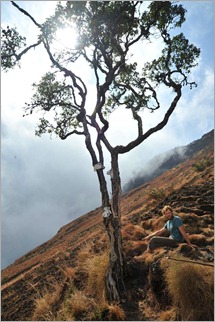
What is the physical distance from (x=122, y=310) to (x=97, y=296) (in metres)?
1.10

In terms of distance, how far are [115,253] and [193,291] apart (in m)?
2.96

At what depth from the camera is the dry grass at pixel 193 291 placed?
262 inches

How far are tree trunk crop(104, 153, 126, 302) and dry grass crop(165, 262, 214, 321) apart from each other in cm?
207

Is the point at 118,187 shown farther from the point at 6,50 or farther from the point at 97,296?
the point at 6,50

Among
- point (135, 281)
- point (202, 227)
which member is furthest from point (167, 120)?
point (135, 281)

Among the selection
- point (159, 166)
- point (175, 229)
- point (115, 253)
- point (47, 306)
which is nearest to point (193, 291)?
point (175, 229)

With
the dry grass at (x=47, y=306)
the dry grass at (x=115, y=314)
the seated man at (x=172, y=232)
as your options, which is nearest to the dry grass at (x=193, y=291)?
the dry grass at (x=115, y=314)

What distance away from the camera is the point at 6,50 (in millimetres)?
12070

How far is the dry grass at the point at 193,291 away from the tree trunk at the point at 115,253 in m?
2.07

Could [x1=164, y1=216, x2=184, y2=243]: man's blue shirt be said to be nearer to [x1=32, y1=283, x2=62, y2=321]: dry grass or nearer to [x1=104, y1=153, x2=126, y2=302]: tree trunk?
[x1=104, y1=153, x2=126, y2=302]: tree trunk

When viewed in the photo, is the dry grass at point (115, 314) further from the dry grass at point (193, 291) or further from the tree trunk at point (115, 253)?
the dry grass at point (193, 291)

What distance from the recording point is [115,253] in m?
9.23

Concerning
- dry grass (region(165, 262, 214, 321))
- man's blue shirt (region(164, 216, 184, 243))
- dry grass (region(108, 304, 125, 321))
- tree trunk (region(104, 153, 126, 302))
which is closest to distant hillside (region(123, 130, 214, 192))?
tree trunk (region(104, 153, 126, 302))

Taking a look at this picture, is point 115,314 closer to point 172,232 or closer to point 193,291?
point 193,291
